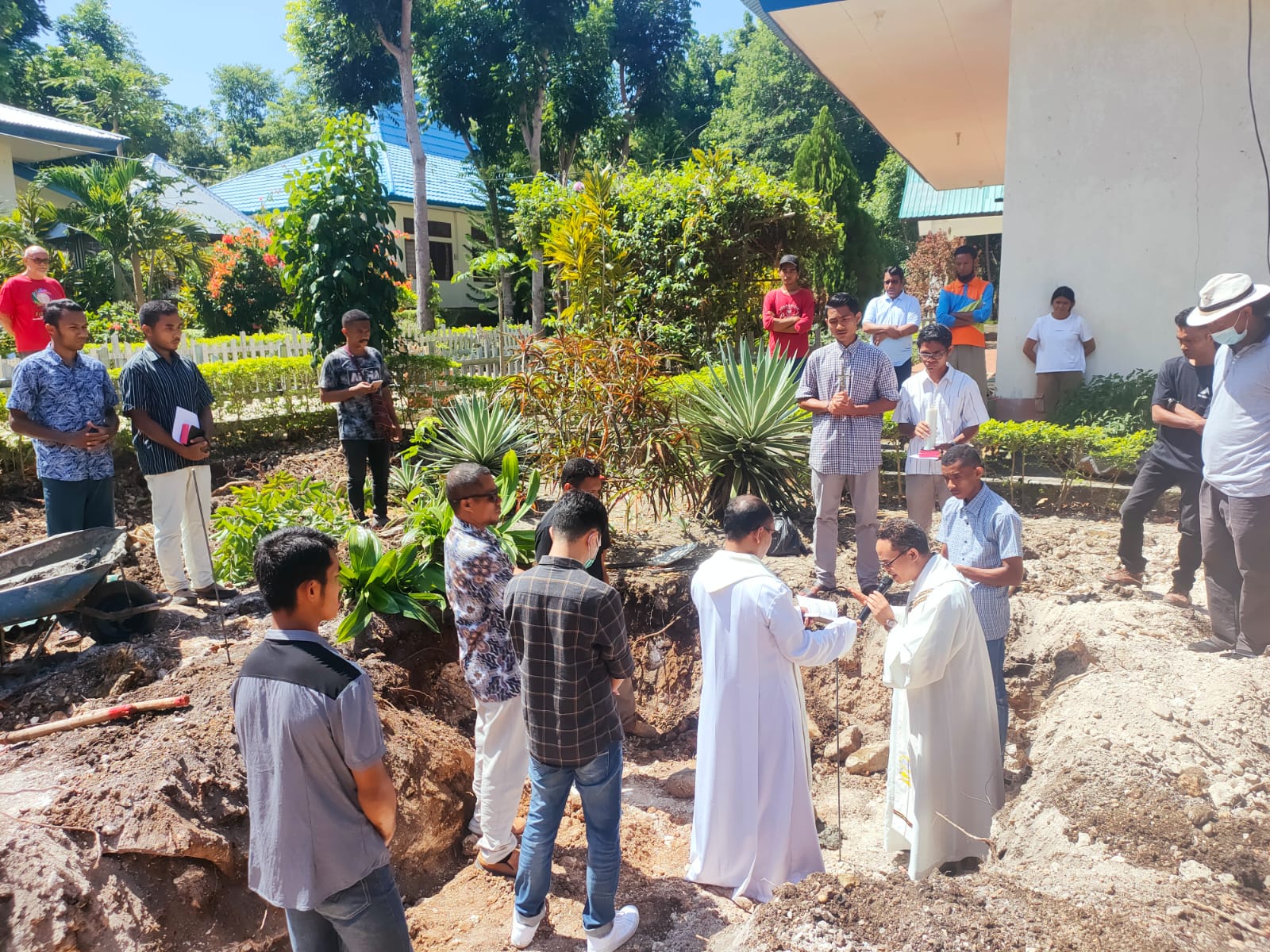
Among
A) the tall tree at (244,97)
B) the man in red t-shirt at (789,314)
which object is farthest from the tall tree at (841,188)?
the tall tree at (244,97)

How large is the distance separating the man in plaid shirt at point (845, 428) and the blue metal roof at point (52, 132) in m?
19.6

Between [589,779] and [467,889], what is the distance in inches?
49.3

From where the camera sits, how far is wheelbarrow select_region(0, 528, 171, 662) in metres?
4.56

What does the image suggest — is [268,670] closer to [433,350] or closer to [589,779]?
[589,779]

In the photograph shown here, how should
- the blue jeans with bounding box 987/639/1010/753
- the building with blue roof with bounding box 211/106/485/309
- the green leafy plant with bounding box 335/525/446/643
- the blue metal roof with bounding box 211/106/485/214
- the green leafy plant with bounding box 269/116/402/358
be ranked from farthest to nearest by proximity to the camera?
the building with blue roof with bounding box 211/106/485/309, the blue metal roof with bounding box 211/106/485/214, the green leafy plant with bounding box 269/116/402/358, the green leafy plant with bounding box 335/525/446/643, the blue jeans with bounding box 987/639/1010/753

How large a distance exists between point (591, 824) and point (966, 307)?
6.63m

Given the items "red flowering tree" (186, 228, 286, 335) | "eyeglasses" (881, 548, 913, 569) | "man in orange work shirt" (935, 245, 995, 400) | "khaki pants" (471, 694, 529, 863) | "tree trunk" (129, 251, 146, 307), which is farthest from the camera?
"red flowering tree" (186, 228, 286, 335)

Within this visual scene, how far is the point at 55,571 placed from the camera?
16.4ft

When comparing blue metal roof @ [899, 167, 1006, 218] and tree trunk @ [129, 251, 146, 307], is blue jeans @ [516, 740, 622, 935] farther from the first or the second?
blue metal roof @ [899, 167, 1006, 218]

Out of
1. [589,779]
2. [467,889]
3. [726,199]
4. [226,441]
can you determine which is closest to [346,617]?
[467,889]

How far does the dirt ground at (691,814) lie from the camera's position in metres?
2.73

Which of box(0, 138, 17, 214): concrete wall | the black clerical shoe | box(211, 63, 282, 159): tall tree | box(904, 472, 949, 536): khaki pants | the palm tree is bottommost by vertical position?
the black clerical shoe

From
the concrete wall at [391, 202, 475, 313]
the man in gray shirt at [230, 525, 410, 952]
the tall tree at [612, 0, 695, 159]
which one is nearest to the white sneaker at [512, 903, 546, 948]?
the man in gray shirt at [230, 525, 410, 952]

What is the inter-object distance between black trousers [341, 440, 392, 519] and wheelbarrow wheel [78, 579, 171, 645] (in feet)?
5.99
